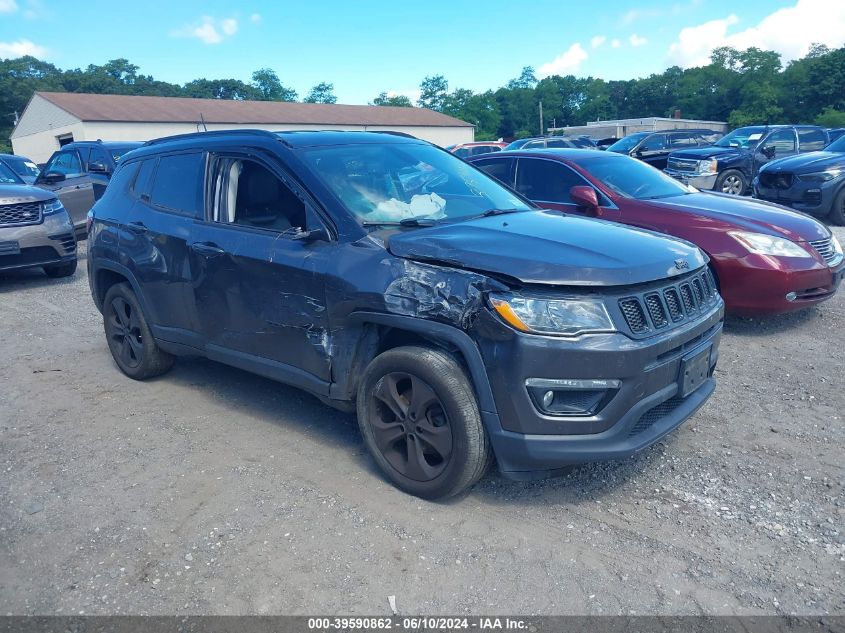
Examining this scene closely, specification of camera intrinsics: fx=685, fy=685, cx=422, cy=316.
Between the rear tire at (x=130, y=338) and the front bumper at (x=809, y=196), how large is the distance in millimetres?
10150

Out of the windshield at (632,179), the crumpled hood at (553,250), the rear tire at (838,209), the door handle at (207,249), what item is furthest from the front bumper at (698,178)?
the door handle at (207,249)

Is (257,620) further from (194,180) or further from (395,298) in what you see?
(194,180)

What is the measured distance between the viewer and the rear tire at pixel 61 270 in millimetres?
9875

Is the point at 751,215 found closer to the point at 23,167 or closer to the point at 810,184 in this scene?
the point at 810,184

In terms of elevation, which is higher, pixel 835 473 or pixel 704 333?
pixel 704 333

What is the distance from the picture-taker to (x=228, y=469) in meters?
3.96

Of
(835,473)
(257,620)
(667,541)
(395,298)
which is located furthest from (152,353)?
(835,473)

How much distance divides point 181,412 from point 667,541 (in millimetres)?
3331

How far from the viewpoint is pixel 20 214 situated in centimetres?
902

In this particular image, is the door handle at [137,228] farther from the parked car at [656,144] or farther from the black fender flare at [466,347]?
the parked car at [656,144]

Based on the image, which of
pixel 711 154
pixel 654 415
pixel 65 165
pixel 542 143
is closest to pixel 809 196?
pixel 711 154

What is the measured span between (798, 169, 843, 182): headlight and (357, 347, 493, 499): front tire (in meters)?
10.1

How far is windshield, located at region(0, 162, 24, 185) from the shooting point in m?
10.4

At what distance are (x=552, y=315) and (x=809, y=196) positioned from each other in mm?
10140
